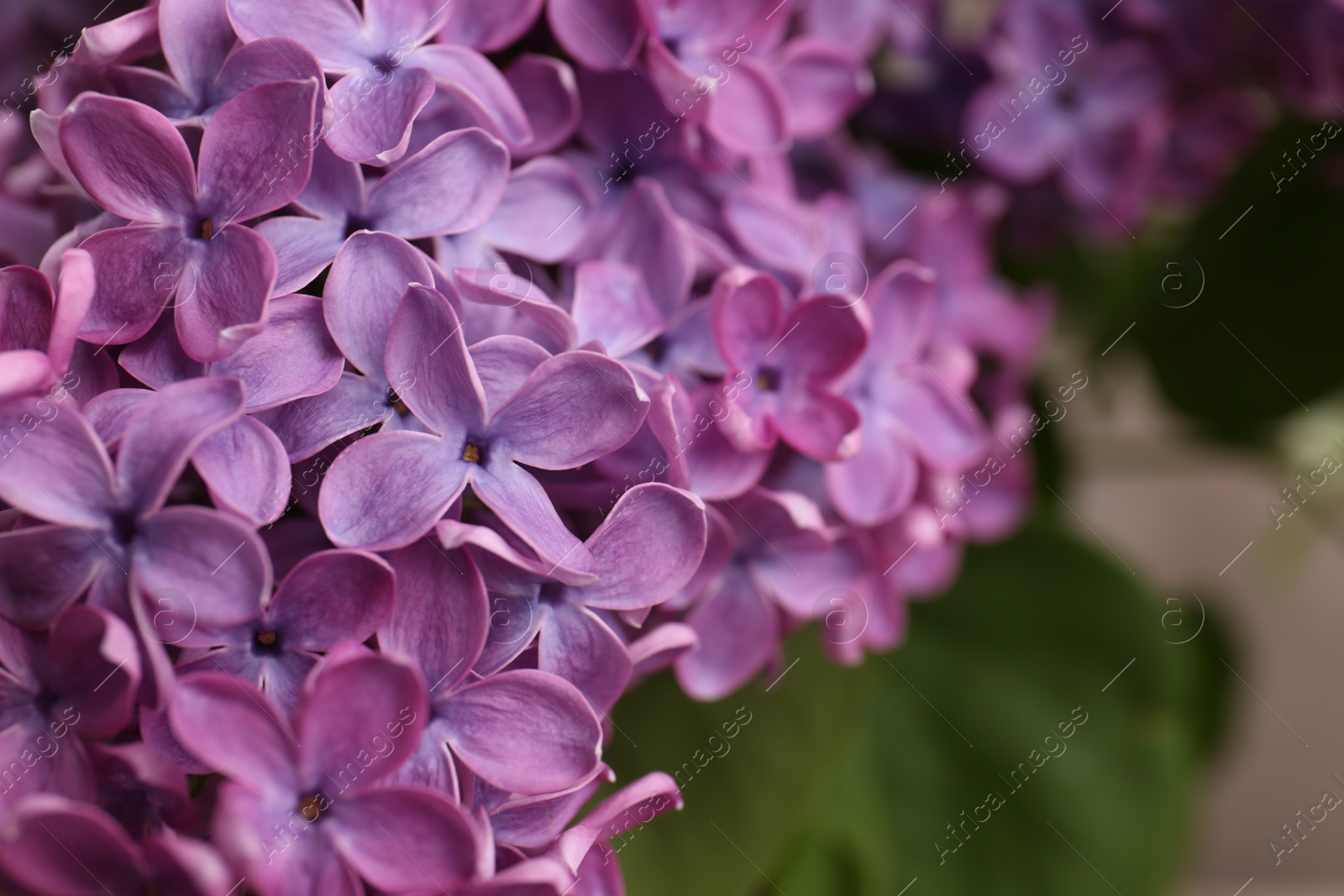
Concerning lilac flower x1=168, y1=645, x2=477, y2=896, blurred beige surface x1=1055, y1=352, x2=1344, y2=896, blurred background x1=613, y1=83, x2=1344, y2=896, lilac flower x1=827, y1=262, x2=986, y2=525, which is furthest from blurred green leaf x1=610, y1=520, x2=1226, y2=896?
blurred beige surface x1=1055, y1=352, x2=1344, y2=896

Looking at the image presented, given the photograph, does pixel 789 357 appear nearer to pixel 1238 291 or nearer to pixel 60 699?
pixel 60 699

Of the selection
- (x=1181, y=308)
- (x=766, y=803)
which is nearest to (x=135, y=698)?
(x=766, y=803)

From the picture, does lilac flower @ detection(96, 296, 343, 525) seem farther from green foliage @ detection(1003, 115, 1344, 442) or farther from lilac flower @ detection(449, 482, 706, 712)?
green foliage @ detection(1003, 115, 1344, 442)

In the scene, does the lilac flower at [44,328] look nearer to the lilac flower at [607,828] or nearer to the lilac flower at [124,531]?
the lilac flower at [124,531]

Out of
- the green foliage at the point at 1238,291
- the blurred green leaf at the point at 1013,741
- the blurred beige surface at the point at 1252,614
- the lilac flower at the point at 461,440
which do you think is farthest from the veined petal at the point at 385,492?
the blurred beige surface at the point at 1252,614

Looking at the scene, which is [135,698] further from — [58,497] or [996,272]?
[996,272]

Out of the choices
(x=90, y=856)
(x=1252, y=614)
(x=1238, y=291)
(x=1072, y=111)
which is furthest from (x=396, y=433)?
(x=1252, y=614)
